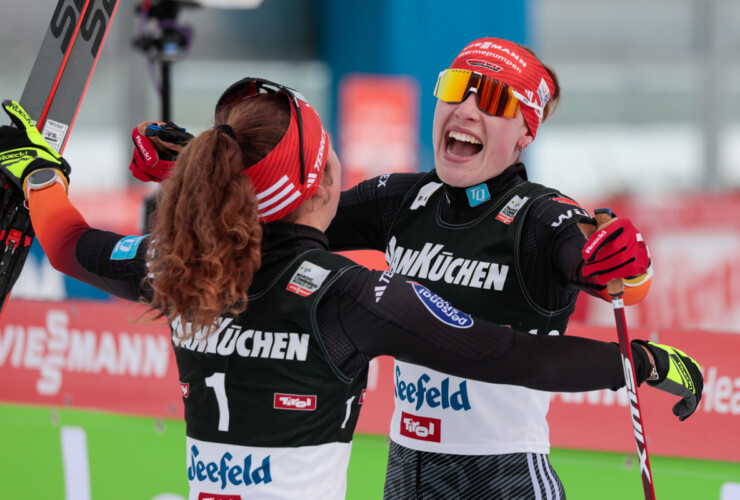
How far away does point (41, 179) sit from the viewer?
2.35m

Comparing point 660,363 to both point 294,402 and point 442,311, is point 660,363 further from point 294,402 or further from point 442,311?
point 294,402

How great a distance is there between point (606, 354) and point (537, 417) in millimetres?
501

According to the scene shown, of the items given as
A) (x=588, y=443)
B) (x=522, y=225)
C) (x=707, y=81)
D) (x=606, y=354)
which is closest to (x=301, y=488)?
(x=606, y=354)

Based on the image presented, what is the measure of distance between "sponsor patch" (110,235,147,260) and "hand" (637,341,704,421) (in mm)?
1171

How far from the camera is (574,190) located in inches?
782

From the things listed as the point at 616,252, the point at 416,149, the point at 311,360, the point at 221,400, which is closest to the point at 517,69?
the point at 616,252

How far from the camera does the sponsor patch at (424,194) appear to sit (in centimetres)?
265

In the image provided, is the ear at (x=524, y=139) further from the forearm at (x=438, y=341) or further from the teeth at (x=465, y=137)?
the forearm at (x=438, y=341)

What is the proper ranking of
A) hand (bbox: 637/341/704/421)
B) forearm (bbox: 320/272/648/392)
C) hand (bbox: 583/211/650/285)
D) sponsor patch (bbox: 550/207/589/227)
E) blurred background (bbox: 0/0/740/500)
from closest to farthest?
1. forearm (bbox: 320/272/648/392)
2. hand (bbox: 583/211/650/285)
3. hand (bbox: 637/341/704/421)
4. sponsor patch (bbox: 550/207/589/227)
5. blurred background (bbox: 0/0/740/500)

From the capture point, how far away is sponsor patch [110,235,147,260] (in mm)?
2160

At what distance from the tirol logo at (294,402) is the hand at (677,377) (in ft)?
2.48

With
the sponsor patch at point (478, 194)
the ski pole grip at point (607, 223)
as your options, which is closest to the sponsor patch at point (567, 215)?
the ski pole grip at point (607, 223)

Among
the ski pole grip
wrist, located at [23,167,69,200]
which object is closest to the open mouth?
the ski pole grip

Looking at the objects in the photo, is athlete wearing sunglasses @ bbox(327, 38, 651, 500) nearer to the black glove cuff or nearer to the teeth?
the teeth
